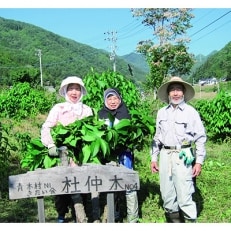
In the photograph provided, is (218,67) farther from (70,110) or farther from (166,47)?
(70,110)

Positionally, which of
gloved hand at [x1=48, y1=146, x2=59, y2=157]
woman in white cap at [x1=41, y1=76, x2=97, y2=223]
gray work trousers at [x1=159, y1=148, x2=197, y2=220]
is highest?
woman in white cap at [x1=41, y1=76, x2=97, y2=223]

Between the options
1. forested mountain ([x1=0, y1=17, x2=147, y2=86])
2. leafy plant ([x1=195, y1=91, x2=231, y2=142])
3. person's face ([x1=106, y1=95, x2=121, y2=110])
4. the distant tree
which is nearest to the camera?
person's face ([x1=106, y1=95, x2=121, y2=110])

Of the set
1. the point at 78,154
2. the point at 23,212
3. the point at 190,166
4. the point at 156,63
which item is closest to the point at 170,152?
the point at 190,166

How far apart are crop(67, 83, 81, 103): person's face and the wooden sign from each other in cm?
93

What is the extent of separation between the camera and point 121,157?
4430mm

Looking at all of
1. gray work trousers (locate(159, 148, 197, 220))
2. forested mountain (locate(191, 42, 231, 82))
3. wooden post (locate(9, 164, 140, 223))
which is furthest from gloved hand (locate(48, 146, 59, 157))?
forested mountain (locate(191, 42, 231, 82))

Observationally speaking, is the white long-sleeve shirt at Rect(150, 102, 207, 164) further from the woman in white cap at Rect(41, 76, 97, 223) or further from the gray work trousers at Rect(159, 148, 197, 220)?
the woman in white cap at Rect(41, 76, 97, 223)

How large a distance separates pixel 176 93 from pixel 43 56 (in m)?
92.7

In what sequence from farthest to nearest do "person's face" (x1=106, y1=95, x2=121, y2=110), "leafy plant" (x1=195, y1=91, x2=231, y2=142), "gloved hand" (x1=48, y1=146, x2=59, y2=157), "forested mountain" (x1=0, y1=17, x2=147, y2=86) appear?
"forested mountain" (x1=0, y1=17, x2=147, y2=86)
"leafy plant" (x1=195, y1=91, x2=231, y2=142)
"person's face" (x1=106, y1=95, x2=121, y2=110)
"gloved hand" (x1=48, y1=146, x2=59, y2=157)

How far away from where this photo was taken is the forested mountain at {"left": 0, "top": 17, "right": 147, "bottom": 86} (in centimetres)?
7400

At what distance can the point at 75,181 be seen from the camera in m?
3.55

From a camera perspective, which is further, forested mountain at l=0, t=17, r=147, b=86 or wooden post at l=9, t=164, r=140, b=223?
forested mountain at l=0, t=17, r=147, b=86
